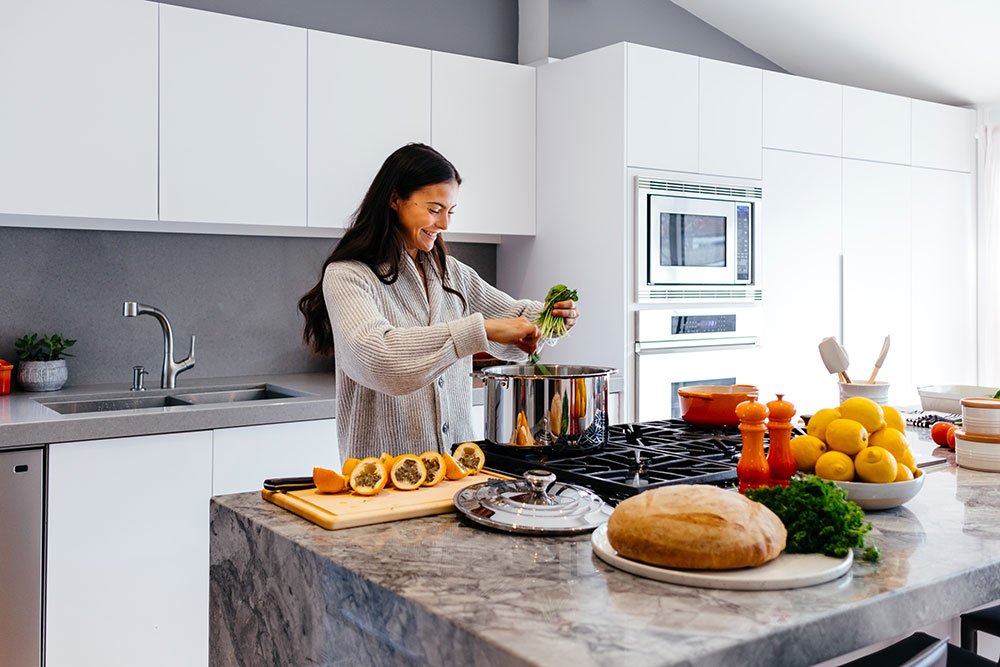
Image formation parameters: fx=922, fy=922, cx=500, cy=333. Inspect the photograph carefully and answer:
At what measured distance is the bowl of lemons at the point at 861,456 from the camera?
1445 mm

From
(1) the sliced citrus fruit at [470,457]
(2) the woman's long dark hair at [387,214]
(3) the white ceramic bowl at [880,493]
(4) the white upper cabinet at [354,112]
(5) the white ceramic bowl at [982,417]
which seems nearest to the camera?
(3) the white ceramic bowl at [880,493]

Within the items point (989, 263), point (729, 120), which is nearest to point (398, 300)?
point (729, 120)

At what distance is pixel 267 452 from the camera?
108 inches

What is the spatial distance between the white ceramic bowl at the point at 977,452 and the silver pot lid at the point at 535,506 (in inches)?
33.1

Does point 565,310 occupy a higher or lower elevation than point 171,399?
higher

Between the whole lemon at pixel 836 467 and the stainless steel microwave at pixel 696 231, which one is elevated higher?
the stainless steel microwave at pixel 696 231

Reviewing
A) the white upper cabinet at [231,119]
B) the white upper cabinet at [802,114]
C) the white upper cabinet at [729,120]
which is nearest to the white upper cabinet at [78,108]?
the white upper cabinet at [231,119]

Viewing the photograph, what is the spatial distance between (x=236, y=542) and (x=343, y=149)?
2.08m

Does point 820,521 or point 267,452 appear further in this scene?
point 267,452

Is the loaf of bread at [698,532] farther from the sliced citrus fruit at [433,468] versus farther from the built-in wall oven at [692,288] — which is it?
the built-in wall oven at [692,288]

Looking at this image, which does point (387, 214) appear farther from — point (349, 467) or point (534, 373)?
point (349, 467)

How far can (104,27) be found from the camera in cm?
280

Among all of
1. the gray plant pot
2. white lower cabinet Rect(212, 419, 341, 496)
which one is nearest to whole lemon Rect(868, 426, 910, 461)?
white lower cabinet Rect(212, 419, 341, 496)

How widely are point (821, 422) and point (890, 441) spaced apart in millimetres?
112
